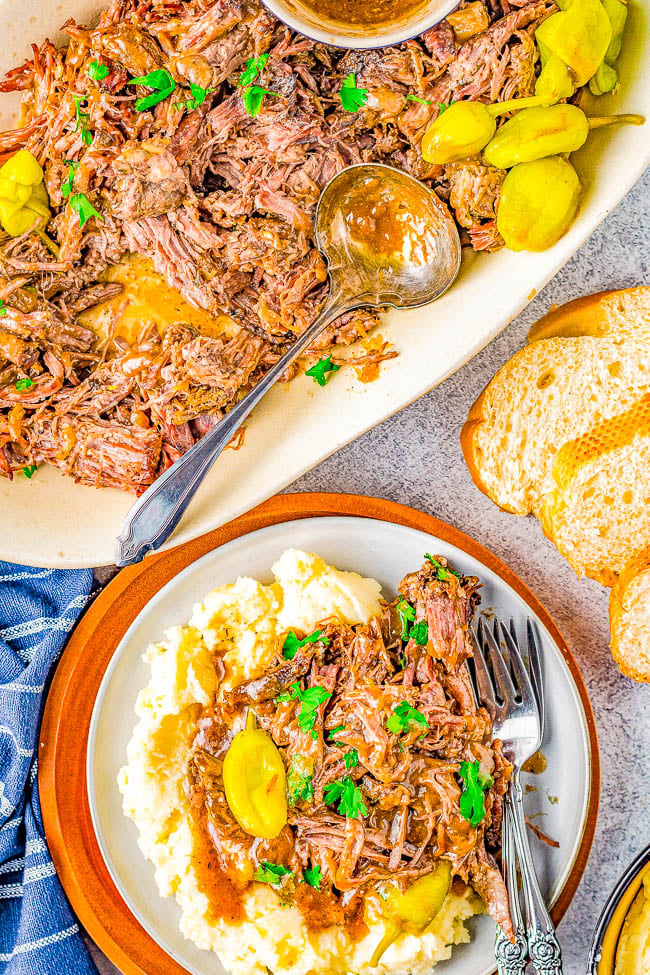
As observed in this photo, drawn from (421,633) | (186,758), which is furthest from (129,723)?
(421,633)

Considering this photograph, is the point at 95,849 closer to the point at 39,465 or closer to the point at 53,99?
the point at 39,465

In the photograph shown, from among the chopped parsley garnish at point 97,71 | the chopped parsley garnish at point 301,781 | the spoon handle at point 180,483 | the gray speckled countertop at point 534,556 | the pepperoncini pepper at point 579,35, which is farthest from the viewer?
the gray speckled countertop at point 534,556

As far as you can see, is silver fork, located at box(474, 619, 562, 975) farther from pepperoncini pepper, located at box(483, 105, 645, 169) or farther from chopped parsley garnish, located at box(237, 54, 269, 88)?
chopped parsley garnish, located at box(237, 54, 269, 88)

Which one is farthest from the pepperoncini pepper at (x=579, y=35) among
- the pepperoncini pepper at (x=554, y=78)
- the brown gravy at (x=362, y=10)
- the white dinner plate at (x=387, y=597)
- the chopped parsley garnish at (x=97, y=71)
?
the white dinner plate at (x=387, y=597)

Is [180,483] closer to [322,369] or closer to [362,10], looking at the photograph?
[322,369]

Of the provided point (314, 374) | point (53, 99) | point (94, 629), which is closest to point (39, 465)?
point (94, 629)

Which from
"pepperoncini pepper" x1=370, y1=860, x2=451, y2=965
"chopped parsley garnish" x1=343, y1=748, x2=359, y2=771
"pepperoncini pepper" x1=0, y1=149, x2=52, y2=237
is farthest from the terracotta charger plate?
"pepperoncini pepper" x1=0, y1=149, x2=52, y2=237

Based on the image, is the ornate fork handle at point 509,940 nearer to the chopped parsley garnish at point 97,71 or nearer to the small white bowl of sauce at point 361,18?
the small white bowl of sauce at point 361,18
